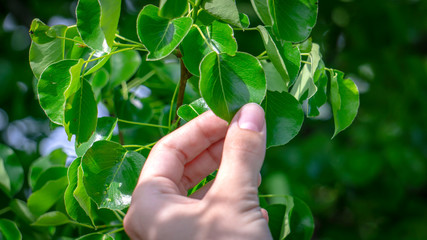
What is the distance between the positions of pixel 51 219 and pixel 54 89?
0.31 metres

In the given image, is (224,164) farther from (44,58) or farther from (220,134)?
(44,58)

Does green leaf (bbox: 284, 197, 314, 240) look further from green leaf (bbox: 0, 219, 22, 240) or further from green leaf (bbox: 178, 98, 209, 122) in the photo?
green leaf (bbox: 0, 219, 22, 240)

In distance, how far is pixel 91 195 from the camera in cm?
61

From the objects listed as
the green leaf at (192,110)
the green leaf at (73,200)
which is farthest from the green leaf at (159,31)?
the green leaf at (73,200)

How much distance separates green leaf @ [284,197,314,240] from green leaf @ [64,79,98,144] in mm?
355

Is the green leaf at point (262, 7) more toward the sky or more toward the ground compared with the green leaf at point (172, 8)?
more toward the ground

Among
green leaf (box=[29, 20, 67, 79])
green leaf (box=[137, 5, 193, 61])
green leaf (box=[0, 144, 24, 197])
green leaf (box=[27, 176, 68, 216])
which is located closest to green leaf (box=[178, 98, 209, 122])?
green leaf (box=[137, 5, 193, 61])

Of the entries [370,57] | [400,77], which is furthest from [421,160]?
[370,57]

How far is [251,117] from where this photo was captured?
1.80ft

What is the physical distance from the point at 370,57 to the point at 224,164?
1.77m

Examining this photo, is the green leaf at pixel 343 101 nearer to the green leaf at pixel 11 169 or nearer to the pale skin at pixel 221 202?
the pale skin at pixel 221 202

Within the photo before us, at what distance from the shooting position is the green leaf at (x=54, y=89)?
0.63 metres

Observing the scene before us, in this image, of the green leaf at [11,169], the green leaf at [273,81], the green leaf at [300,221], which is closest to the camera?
the green leaf at [273,81]

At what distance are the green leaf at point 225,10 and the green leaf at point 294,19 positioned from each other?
0.17ft
